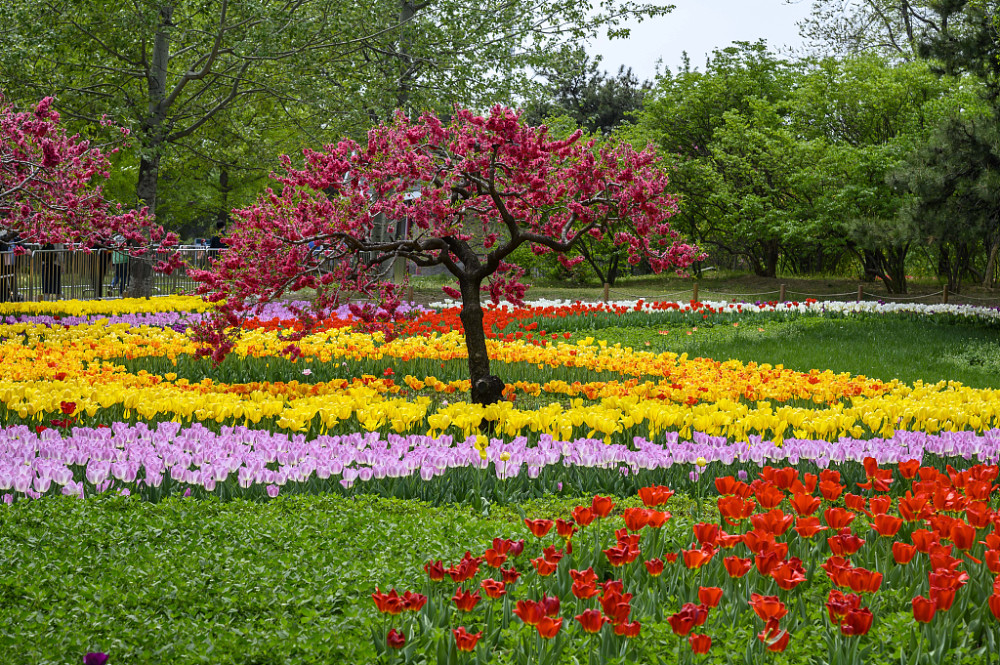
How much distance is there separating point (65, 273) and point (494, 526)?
17.1 meters

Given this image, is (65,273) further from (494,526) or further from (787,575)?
(787,575)

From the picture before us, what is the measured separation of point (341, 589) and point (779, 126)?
29.9m

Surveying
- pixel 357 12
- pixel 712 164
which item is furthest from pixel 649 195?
pixel 712 164

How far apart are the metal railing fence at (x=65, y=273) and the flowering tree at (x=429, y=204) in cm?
914

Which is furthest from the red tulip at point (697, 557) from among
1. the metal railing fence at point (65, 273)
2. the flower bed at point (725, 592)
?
the metal railing fence at point (65, 273)

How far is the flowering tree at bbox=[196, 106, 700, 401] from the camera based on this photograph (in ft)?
22.5

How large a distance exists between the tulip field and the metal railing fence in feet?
30.1

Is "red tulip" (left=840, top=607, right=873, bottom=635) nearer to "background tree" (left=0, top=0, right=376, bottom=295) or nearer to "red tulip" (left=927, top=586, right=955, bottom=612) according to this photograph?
"red tulip" (left=927, top=586, right=955, bottom=612)

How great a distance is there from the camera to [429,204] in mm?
7129

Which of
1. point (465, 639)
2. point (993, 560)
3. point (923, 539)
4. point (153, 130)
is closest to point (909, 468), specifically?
point (923, 539)

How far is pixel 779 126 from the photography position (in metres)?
30.2

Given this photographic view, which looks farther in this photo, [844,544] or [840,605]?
[844,544]

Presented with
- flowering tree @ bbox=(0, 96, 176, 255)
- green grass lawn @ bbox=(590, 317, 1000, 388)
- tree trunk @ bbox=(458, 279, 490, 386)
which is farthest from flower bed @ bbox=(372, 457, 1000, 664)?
green grass lawn @ bbox=(590, 317, 1000, 388)

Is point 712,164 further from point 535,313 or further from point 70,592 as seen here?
point 70,592
